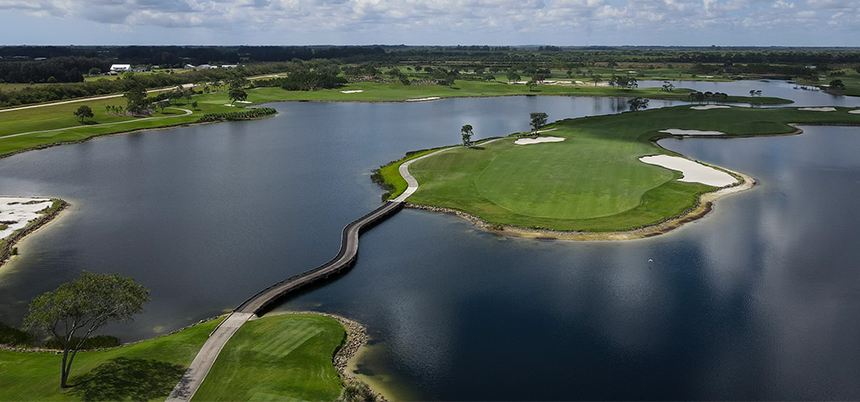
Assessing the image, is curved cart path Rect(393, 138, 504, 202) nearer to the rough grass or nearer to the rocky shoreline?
the rocky shoreline

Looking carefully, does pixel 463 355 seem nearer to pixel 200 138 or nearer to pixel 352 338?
pixel 352 338

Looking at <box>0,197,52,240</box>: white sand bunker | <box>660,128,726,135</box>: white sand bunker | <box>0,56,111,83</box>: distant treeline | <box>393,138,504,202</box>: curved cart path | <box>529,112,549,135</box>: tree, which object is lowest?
<box>0,197,52,240</box>: white sand bunker

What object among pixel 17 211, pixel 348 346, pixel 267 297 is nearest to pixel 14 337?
pixel 267 297

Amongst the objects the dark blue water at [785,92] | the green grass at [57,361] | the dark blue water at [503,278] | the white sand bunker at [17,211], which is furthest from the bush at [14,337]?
the dark blue water at [785,92]

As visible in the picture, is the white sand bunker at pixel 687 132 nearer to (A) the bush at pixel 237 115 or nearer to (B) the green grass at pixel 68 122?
(A) the bush at pixel 237 115

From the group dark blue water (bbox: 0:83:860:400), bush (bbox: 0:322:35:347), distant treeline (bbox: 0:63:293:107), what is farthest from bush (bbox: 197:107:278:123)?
bush (bbox: 0:322:35:347)
